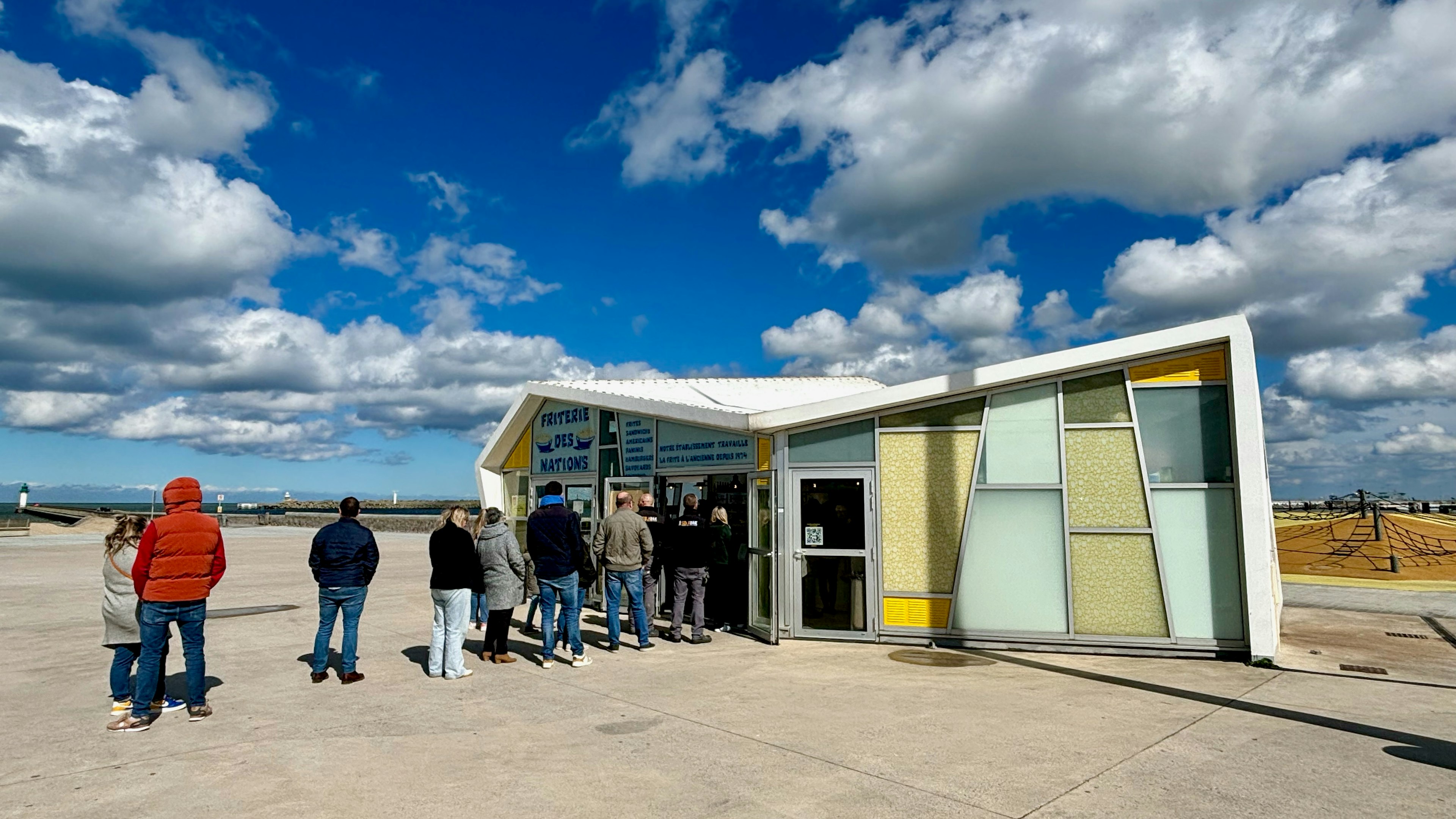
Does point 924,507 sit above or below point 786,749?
above

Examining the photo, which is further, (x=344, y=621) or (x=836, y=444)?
(x=836, y=444)

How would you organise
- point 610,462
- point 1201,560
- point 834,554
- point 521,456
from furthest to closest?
point 521,456 < point 610,462 < point 834,554 < point 1201,560

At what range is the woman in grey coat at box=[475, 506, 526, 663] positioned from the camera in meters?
8.41

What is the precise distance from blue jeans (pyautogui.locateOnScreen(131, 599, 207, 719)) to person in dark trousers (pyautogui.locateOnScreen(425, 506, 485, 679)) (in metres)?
1.92

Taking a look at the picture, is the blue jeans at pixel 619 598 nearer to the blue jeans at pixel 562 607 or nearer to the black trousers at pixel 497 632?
the blue jeans at pixel 562 607

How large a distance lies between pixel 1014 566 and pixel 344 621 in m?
7.03

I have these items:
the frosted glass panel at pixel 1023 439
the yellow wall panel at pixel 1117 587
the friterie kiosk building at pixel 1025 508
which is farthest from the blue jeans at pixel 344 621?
the yellow wall panel at pixel 1117 587

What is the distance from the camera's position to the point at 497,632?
8.76 m

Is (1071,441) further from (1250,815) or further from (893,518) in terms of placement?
(1250,815)

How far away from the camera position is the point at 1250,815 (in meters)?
4.45

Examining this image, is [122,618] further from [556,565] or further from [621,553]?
[621,553]

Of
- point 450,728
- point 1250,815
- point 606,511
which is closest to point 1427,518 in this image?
point 606,511

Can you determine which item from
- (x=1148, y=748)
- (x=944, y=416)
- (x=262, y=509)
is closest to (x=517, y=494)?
(x=944, y=416)

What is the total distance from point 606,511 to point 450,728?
23.6ft
